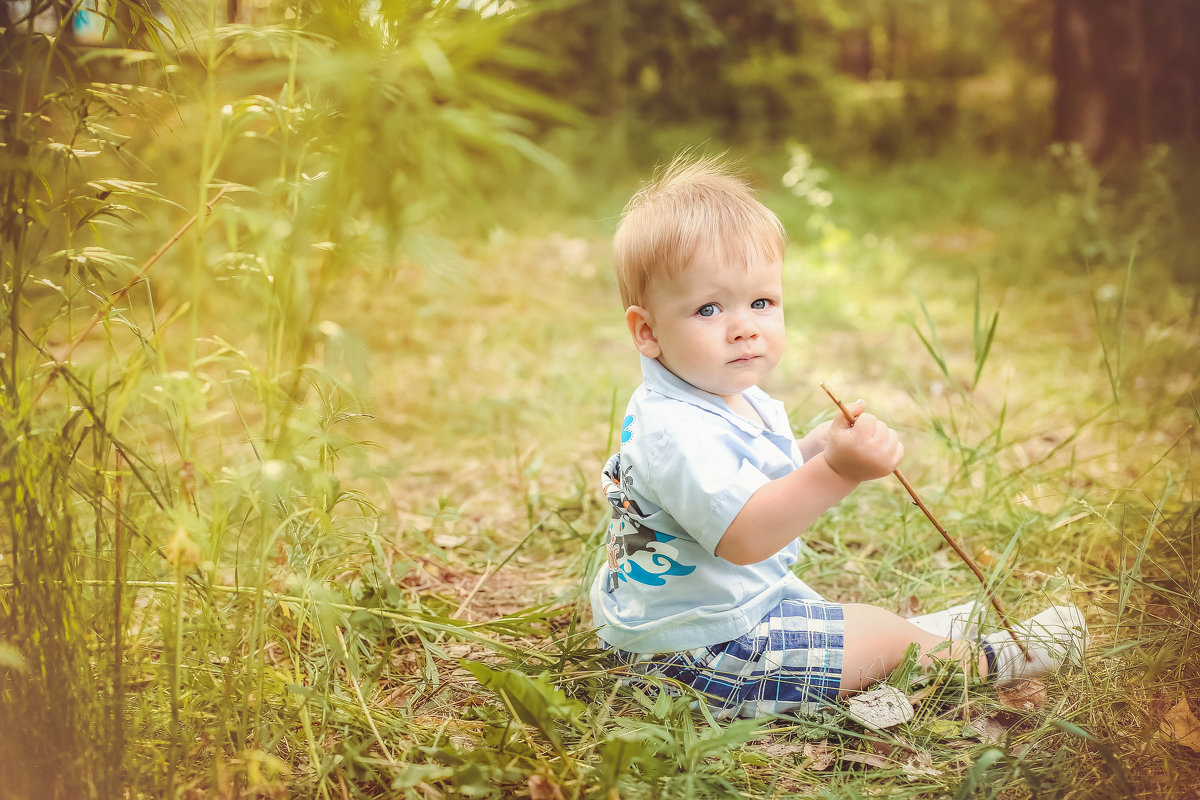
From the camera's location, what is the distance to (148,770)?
1.23 meters

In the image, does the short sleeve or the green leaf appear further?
the short sleeve

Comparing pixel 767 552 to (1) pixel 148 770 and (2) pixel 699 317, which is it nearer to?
(2) pixel 699 317

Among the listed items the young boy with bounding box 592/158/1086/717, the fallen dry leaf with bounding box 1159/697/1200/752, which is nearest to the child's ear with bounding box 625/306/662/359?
the young boy with bounding box 592/158/1086/717

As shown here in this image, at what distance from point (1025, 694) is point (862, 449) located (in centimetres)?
66

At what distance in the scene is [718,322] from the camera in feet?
4.92

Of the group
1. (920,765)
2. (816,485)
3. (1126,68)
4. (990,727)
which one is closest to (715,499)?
(816,485)

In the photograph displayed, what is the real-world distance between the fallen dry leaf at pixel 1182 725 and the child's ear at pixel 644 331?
1.04m

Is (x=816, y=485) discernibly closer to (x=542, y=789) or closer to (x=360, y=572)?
(x=542, y=789)

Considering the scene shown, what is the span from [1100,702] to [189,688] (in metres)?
1.49

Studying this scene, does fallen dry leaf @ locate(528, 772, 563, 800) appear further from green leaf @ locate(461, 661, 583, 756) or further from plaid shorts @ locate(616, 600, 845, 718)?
plaid shorts @ locate(616, 600, 845, 718)

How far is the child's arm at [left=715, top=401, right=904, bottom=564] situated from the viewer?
1.33 metres

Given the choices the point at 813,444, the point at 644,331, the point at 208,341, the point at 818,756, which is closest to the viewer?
the point at 208,341

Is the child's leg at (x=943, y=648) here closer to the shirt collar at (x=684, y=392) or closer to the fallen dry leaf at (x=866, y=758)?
the fallen dry leaf at (x=866, y=758)

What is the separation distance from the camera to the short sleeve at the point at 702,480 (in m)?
1.38
